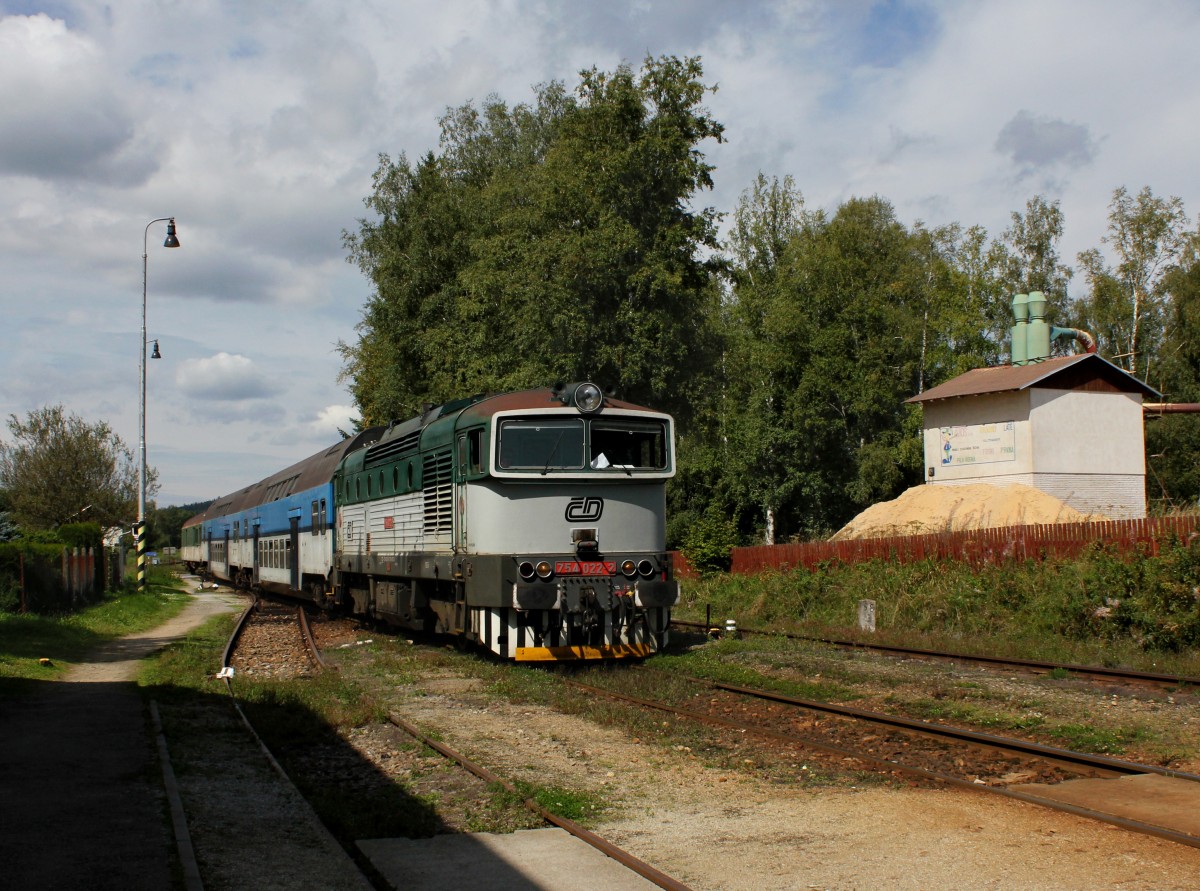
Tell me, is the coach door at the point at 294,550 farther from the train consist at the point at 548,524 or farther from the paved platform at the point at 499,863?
the paved platform at the point at 499,863

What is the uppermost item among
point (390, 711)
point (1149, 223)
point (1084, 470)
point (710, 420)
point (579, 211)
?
point (1149, 223)

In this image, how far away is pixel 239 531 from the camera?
38812 mm

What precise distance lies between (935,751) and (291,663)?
1055 cm

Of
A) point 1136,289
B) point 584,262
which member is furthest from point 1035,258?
point 584,262

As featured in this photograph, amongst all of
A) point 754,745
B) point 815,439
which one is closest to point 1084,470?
point 815,439

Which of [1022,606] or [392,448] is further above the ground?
[392,448]

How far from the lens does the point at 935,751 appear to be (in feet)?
28.9

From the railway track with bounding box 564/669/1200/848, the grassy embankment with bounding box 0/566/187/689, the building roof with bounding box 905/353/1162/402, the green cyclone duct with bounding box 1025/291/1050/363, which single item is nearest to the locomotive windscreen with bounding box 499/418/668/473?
the railway track with bounding box 564/669/1200/848

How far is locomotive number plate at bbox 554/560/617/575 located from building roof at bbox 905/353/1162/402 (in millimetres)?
Result: 19678

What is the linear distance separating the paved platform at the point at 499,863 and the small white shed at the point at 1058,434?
85.4ft

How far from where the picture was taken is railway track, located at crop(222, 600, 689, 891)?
236 inches

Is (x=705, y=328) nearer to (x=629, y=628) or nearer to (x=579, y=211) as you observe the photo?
(x=579, y=211)

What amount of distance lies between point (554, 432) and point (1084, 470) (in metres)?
21.8

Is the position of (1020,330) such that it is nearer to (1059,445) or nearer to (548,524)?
(1059,445)
